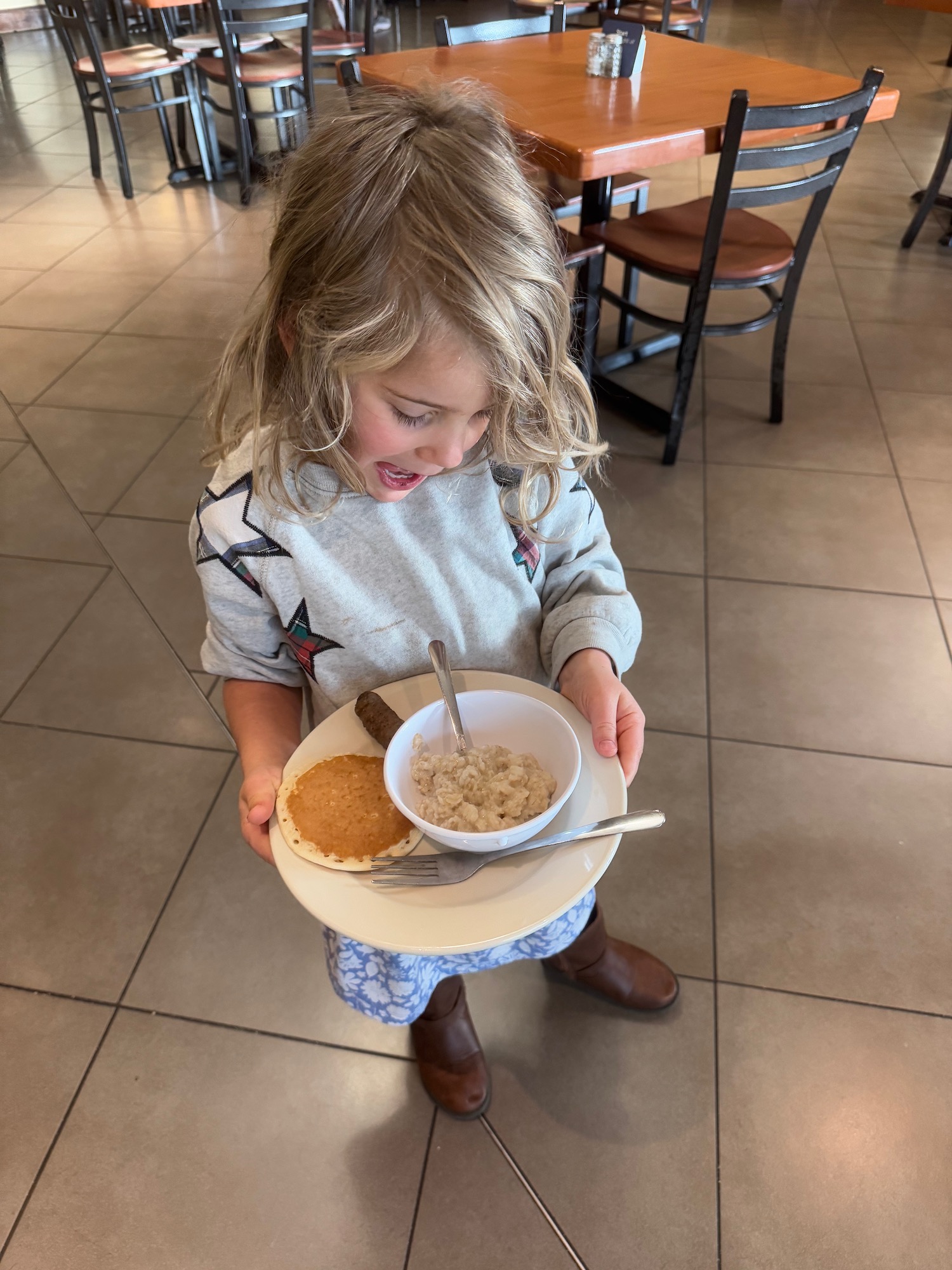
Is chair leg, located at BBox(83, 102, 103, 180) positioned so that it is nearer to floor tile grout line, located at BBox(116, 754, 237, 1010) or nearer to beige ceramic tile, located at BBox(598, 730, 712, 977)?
floor tile grout line, located at BBox(116, 754, 237, 1010)

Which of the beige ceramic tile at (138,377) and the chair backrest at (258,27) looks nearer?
the beige ceramic tile at (138,377)

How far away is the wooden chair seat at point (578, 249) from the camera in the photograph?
2080 millimetres

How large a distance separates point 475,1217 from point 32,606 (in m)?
1.63

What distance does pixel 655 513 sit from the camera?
2182 mm

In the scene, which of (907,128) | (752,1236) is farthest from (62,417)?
(907,128)

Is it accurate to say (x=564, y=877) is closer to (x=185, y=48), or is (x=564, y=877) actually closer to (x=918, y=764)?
(x=918, y=764)

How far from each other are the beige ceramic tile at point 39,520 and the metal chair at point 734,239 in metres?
1.39

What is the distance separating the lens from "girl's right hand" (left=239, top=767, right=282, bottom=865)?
72 cm

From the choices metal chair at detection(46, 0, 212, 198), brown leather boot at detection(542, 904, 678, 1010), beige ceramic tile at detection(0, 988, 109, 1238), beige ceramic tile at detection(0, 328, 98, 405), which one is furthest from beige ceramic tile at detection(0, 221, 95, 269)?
brown leather boot at detection(542, 904, 678, 1010)

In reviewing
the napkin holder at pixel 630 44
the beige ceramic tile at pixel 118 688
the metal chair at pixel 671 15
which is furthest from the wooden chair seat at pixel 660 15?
the beige ceramic tile at pixel 118 688

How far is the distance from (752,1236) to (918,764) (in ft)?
3.00

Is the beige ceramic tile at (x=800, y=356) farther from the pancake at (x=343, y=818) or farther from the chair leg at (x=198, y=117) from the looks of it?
the chair leg at (x=198, y=117)

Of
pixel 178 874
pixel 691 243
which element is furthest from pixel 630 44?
pixel 178 874

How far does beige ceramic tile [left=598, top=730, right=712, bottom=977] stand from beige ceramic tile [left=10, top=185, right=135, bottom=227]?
370cm
